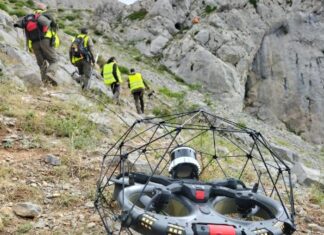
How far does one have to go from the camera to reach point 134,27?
42938 mm

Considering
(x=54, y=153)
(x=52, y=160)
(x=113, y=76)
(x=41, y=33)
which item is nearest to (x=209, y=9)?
(x=113, y=76)

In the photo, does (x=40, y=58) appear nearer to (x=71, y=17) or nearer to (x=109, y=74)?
(x=109, y=74)

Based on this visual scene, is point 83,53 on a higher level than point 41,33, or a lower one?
lower

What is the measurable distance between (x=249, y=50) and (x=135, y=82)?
2251 centimetres

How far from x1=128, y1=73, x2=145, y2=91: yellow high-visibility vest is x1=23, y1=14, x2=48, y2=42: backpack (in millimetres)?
6092

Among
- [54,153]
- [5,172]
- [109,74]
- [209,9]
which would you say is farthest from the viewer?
[209,9]

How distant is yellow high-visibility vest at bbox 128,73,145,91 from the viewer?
1933cm

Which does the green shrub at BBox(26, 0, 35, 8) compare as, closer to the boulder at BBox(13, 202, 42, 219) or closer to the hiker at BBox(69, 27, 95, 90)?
the hiker at BBox(69, 27, 95, 90)

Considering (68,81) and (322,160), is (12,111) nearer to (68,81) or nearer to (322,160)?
(68,81)

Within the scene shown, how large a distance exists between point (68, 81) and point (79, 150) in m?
7.40

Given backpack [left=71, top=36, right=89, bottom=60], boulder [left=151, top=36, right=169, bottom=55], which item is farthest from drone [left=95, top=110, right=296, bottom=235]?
boulder [left=151, top=36, right=169, bottom=55]

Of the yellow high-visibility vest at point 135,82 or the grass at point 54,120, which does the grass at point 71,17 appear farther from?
the grass at point 54,120

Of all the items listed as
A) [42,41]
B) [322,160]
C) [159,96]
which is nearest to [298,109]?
[322,160]

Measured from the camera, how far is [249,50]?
39.8m
